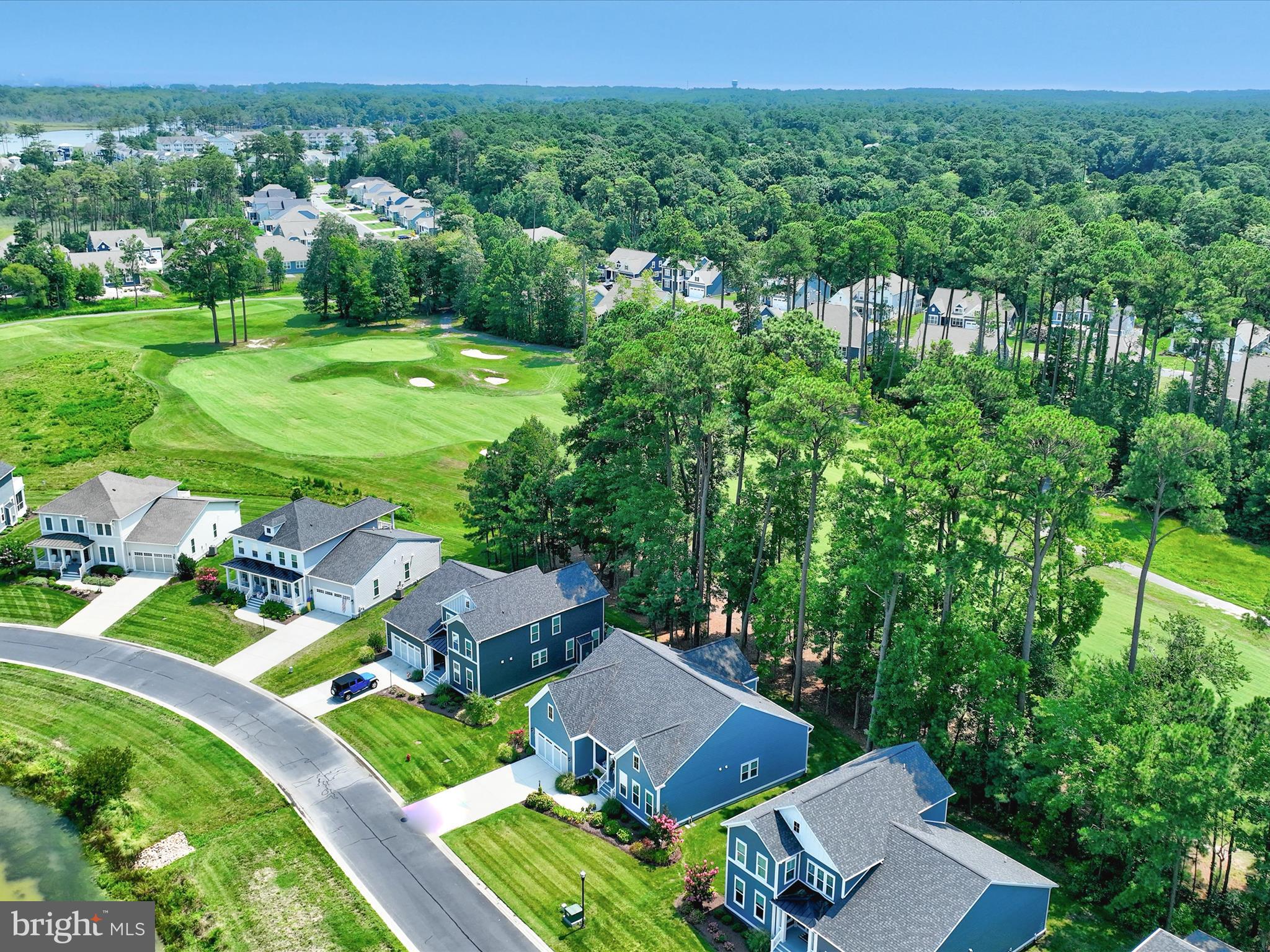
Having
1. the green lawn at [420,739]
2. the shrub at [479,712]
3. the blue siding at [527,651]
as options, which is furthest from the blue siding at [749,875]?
the blue siding at [527,651]

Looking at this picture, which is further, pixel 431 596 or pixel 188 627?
pixel 188 627

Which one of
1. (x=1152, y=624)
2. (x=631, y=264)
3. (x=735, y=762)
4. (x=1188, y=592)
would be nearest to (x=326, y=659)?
(x=735, y=762)

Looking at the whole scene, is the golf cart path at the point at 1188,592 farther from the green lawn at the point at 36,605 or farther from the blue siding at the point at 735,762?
the green lawn at the point at 36,605

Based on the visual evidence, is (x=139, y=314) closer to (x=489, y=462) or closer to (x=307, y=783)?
(x=489, y=462)

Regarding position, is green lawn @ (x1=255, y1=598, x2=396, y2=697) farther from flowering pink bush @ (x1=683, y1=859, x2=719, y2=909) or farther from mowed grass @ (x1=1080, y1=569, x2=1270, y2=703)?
mowed grass @ (x1=1080, y1=569, x2=1270, y2=703)

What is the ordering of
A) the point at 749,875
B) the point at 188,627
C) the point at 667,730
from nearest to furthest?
the point at 749,875 < the point at 667,730 < the point at 188,627

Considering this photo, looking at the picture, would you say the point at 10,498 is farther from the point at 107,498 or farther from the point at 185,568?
the point at 185,568
